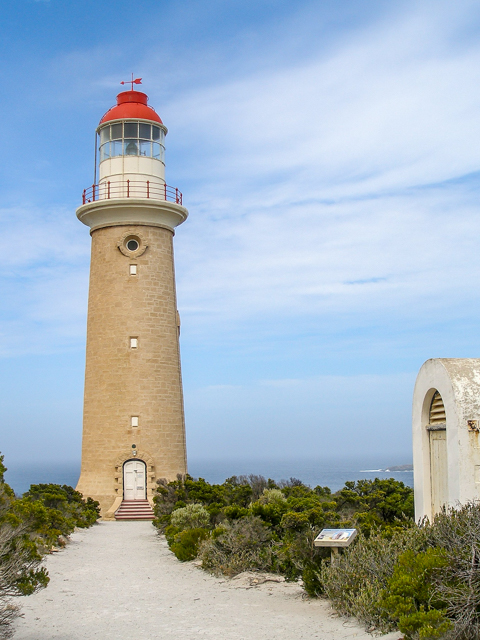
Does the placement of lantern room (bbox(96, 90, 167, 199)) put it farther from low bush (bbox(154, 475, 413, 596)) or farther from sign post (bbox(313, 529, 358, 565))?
sign post (bbox(313, 529, 358, 565))

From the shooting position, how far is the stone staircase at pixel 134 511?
2281cm

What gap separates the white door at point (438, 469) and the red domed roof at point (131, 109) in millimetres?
18410

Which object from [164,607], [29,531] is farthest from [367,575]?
[29,531]

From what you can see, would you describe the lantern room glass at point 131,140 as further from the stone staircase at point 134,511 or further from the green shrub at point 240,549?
the green shrub at point 240,549

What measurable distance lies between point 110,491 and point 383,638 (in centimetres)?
1712

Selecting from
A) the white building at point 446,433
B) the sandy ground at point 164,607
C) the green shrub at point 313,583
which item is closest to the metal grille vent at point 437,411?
the white building at point 446,433

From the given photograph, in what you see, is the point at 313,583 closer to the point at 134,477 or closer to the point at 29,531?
the point at 29,531

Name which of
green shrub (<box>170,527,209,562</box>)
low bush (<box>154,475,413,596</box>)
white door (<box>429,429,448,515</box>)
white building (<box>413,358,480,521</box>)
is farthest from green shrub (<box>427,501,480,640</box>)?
green shrub (<box>170,527,209,562</box>)

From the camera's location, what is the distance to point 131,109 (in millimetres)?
24844

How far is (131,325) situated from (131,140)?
6.64 m

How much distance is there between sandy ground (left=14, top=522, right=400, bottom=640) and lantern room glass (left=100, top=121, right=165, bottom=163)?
15.3 metres

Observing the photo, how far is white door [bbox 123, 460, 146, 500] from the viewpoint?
23375mm

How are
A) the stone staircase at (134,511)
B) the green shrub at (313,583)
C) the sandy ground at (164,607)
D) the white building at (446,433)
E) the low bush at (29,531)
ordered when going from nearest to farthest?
the low bush at (29,531) → the sandy ground at (164,607) → the white building at (446,433) → the green shrub at (313,583) → the stone staircase at (134,511)

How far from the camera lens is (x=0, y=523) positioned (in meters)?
9.69
